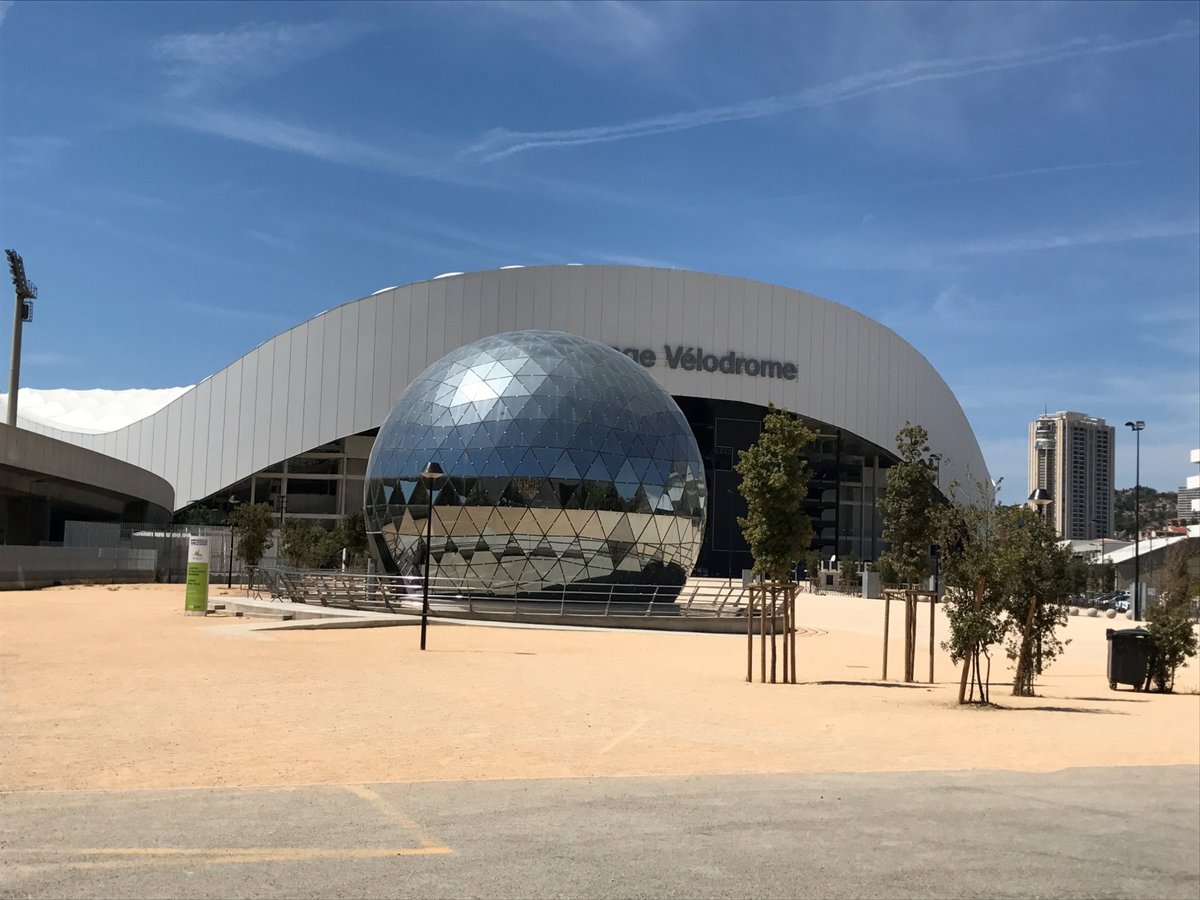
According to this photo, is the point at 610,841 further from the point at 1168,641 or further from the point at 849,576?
the point at 849,576

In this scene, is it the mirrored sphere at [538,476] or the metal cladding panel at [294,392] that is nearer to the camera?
the mirrored sphere at [538,476]

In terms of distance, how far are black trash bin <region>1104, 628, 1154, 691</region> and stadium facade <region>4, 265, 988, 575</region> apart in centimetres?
6182

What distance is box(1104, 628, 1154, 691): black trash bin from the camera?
61.7 ft

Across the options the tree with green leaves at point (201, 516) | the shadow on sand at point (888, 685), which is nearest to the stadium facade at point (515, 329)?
the tree with green leaves at point (201, 516)

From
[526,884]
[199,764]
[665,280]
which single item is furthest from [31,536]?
[526,884]

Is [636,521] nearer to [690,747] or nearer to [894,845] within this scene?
[690,747]

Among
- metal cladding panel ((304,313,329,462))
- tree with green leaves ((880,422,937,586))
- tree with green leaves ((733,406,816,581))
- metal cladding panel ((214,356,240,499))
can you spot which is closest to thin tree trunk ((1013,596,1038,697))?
tree with green leaves ((880,422,937,586))

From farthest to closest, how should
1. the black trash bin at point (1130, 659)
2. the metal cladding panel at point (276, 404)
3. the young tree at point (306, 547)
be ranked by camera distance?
1. the metal cladding panel at point (276, 404)
2. the young tree at point (306, 547)
3. the black trash bin at point (1130, 659)

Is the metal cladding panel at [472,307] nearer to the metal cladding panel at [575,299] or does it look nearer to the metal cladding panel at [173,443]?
the metal cladding panel at [575,299]

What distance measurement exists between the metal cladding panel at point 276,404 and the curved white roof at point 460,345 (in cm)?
7

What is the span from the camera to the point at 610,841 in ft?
23.7

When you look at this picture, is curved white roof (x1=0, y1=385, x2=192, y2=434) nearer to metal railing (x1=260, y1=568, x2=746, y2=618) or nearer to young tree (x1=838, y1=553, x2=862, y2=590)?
young tree (x1=838, y1=553, x2=862, y2=590)

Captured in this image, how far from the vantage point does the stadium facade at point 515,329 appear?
7838 cm

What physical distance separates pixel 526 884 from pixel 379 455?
100 feet
